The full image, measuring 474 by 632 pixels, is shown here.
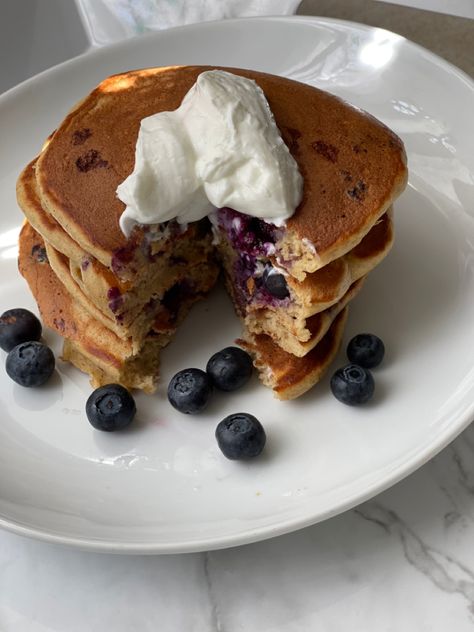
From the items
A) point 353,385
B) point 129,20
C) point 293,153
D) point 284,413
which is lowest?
point 284,413

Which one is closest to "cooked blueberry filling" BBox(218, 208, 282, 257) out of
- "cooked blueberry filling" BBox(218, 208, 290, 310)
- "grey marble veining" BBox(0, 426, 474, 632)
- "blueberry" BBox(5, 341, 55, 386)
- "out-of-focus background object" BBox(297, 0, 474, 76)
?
"cooked blueberry filling" BBox(218, 208, 290, 310)

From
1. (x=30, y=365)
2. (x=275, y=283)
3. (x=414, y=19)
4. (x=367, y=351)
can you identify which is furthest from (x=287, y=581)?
(x=414, y=19)

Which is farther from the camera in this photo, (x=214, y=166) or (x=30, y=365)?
(x=30, y=365)

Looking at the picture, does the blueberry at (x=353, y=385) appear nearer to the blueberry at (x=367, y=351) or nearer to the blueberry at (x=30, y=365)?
the blueberry at (x=367, y=351)

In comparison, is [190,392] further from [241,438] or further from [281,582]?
[281,582]

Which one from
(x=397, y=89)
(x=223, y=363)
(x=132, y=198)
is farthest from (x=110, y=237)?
(x=397, y=89)

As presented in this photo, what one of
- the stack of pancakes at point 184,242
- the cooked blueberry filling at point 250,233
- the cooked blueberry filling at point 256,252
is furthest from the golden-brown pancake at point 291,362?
the cooked blueberry filling at point 250,233

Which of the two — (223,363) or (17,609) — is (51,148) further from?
(17,609)
